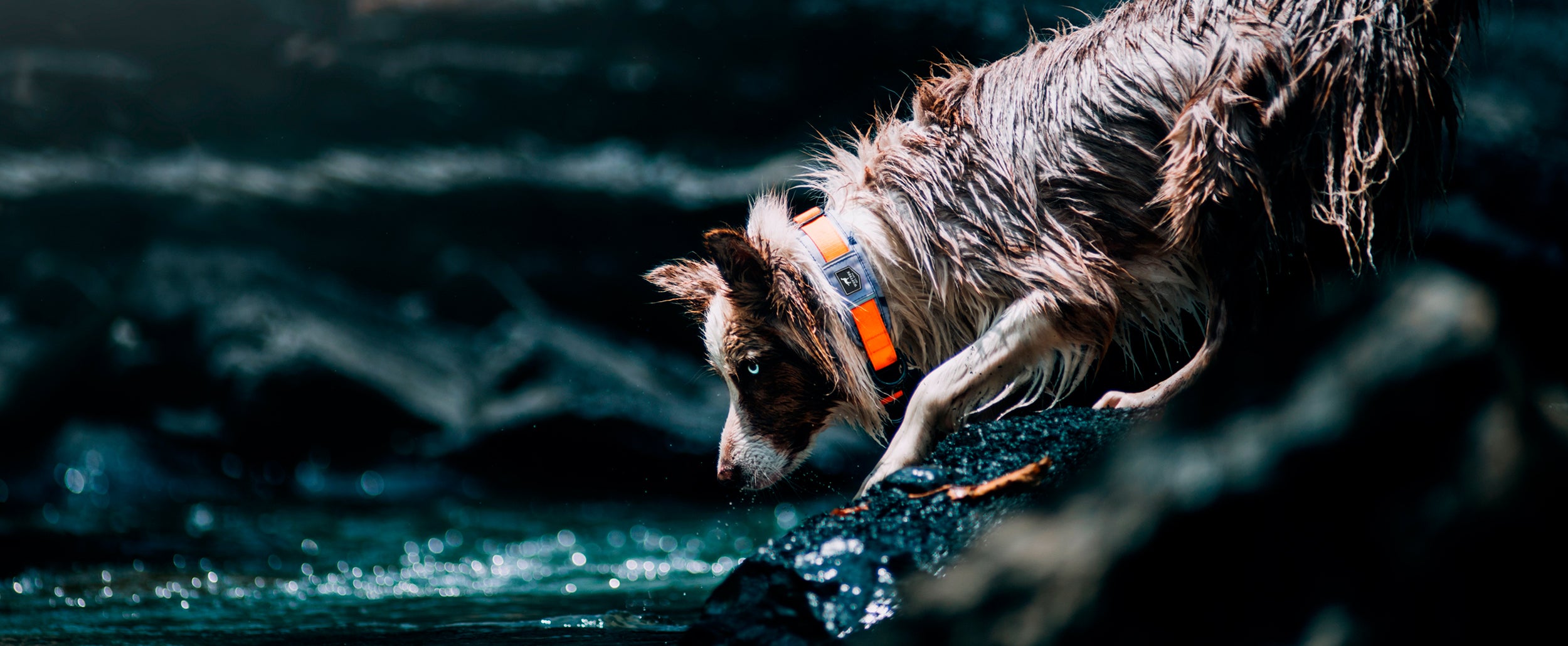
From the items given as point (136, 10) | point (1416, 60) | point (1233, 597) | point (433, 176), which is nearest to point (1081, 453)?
point (1233, 597)

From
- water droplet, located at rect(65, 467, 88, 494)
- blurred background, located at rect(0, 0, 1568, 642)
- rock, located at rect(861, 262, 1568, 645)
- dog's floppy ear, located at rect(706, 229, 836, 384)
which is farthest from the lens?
blurred background, located at rect(0, 0, 1568, 642)

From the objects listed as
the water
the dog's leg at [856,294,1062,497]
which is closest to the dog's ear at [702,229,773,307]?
the dog's leg at [856,294,1062,497]

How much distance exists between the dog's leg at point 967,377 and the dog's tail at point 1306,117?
499 mm

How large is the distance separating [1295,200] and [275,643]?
3.51 metres

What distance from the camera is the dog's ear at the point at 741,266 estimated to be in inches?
124

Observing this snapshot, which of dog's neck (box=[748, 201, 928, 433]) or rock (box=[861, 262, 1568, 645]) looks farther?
dog's neck (box=[748, 201, 928, 433])

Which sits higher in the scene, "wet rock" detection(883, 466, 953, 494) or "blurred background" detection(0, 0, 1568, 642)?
"blurred background" detection(0, 0, 1568, 642)

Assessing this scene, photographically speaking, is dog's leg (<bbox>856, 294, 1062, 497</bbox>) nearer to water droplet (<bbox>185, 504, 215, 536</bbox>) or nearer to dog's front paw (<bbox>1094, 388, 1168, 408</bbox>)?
dog's front paw (<bbox>1094, 388, 1168, 408</bbox>)

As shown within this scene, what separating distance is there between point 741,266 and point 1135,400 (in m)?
1.33

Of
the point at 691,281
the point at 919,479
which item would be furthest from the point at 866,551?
the point at 691,281

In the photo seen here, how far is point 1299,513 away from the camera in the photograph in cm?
112

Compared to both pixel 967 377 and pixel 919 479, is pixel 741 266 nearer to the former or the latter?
pixel 967 377

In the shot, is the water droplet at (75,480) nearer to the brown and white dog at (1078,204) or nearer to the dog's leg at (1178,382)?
the brown and white dog at (1078,204)

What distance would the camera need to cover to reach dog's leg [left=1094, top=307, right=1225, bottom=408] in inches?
117
